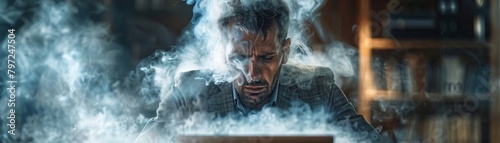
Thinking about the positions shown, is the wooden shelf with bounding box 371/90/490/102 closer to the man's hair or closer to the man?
the man

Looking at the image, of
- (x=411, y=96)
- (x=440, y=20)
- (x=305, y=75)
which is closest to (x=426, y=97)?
(x=411, y=96)

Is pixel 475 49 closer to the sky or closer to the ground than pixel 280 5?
closer to the ground

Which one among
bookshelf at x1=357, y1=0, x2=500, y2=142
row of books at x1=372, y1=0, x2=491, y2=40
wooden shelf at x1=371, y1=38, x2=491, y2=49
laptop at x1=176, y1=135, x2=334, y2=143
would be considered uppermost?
row of books at x1=372, y1=0, x2=491, y2=40

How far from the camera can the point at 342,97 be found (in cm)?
150

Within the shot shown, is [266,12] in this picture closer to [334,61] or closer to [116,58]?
[334,61]

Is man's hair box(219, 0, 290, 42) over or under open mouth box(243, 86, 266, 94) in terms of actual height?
over

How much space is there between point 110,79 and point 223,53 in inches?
10.4

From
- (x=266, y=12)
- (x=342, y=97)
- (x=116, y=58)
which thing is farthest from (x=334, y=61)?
(x=116, y=58)

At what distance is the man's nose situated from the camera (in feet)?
4.82

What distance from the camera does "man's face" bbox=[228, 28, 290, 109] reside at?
1.47 metres

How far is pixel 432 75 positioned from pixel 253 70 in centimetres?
40

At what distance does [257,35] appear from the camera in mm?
1466

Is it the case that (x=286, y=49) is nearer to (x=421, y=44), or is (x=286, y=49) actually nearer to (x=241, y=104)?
(x=241, y=104)

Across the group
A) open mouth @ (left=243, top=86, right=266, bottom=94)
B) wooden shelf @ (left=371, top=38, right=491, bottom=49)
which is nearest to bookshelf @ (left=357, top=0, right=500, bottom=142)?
wooden shelf @ (left=371, top=38, right=491, bottom=49)
